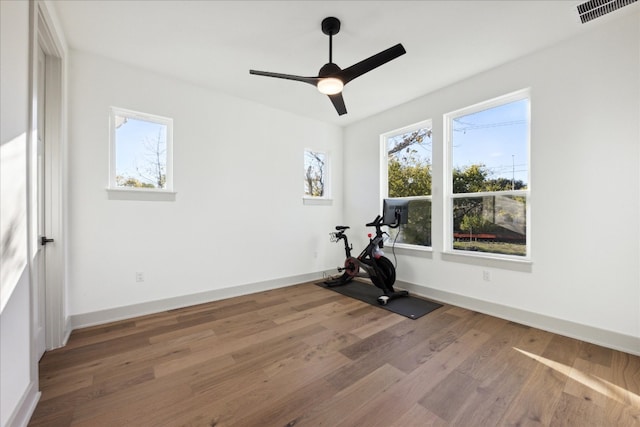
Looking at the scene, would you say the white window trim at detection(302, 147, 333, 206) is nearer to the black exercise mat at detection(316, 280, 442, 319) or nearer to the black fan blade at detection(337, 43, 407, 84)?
the black exercise mat at detection(316, 280, 442, 319)

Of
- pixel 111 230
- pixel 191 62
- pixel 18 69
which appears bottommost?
pixel 111 230

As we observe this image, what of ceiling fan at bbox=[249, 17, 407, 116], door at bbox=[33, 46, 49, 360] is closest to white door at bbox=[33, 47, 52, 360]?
door at bbox=[33, 46, 49, 360]

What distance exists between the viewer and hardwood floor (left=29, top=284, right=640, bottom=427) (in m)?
1.56

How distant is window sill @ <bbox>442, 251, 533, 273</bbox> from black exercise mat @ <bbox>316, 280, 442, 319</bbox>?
649mm

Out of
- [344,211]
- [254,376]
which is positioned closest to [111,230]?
[254,376]

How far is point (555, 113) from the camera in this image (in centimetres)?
266

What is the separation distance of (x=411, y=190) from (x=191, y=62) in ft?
10.9

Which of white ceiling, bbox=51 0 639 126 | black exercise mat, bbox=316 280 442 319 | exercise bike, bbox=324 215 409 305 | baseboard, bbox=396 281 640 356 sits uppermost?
white ceiling, bbox=51 0 639 126

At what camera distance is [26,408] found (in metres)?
1.50

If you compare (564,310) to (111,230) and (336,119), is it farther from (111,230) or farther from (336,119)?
(111,230)

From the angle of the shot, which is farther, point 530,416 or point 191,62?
point 191,62

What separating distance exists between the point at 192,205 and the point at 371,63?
264cm

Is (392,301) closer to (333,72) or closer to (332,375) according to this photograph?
(332,375)

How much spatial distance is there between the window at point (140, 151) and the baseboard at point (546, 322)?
3.80 metres
